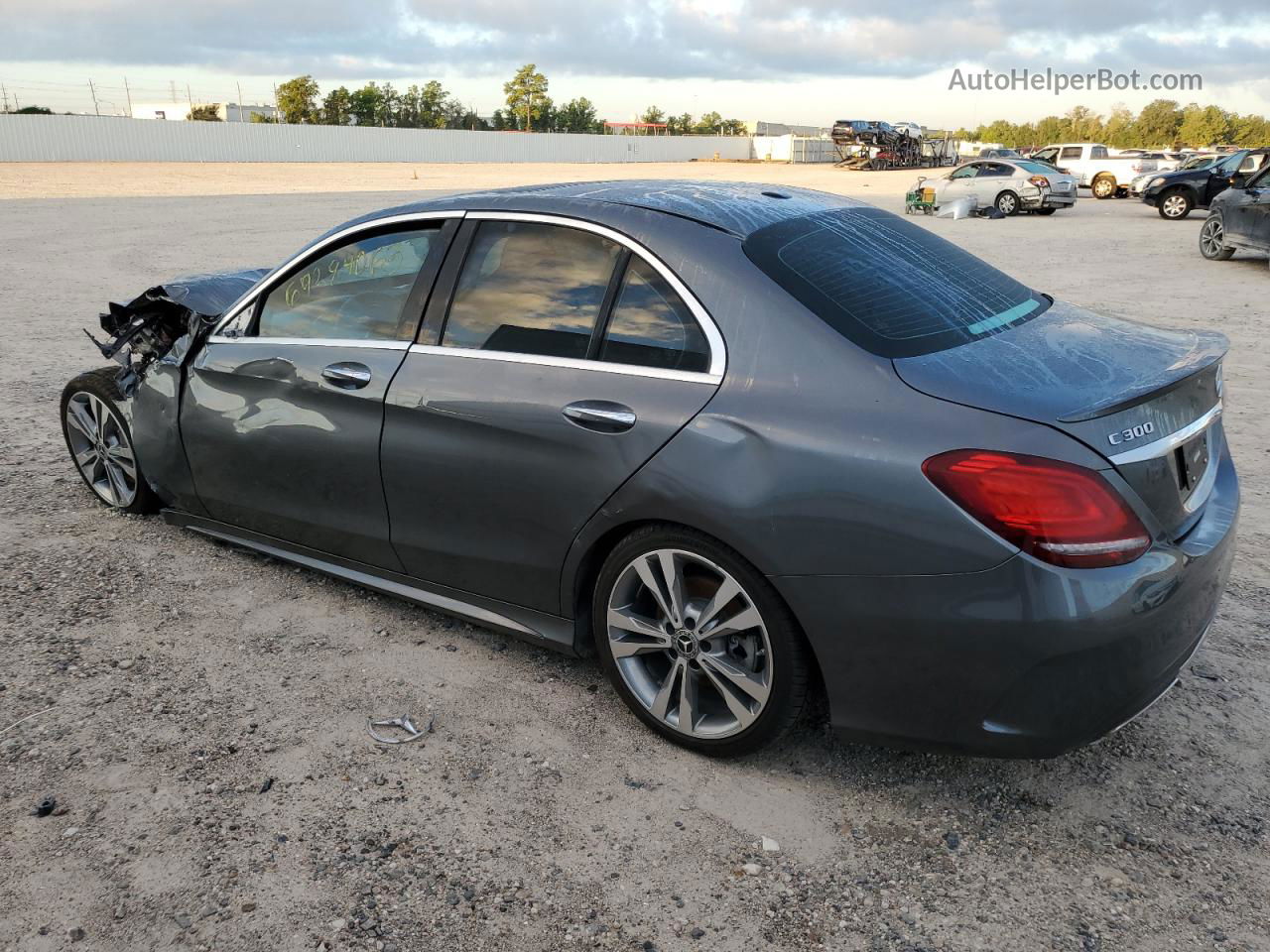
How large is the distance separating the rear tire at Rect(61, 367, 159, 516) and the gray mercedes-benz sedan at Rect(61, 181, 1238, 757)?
105cm

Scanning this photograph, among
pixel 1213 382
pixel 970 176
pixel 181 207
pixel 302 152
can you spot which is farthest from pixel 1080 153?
pixel 302 152

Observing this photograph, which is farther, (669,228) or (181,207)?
(181,207)

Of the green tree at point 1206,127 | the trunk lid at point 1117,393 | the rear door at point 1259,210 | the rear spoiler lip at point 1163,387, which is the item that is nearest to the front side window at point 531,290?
the trunk lid at point 1117,393

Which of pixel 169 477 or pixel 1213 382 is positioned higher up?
pixel 1213 382

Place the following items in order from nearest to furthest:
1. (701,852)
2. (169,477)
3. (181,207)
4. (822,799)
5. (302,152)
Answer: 1. (701,852)
2. (822,799)
3. (169,477)
4. (181,207)
5. (302,152)

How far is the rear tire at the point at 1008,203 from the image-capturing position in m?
27.3

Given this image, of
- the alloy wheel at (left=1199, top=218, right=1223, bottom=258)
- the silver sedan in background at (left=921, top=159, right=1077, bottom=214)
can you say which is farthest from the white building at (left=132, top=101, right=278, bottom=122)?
the alloy wheel at (left=1199, top=218, right=1223, bottom=258)

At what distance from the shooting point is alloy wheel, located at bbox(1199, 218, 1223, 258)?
16.4m

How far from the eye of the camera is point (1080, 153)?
118 ft

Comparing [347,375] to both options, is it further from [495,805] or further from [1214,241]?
[1214,241]

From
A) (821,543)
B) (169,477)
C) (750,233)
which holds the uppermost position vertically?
(750,233)

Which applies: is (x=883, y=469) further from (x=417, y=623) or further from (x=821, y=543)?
(x=417, y=623)

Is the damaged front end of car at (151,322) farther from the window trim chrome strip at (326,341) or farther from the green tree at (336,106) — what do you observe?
the green tree at (336,106)

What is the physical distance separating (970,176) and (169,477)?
89.3 feet
